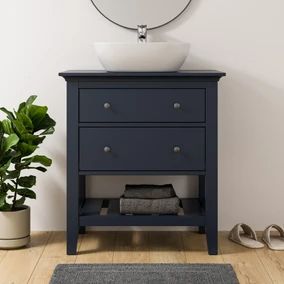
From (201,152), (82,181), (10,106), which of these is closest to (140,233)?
(82,181)

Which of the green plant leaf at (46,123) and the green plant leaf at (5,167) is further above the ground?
the green plant leaf at (46,123)

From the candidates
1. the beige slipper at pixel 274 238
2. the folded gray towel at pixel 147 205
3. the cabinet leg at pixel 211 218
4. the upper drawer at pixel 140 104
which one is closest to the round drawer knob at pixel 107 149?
the upper drawer at pixel 140 104

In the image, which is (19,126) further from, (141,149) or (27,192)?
(141,149)

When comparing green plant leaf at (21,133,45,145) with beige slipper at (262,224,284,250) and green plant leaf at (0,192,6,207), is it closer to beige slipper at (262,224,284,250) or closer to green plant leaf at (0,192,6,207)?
green plant leaf at (0,192,6,207)

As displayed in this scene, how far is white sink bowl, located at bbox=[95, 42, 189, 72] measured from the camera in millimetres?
3080

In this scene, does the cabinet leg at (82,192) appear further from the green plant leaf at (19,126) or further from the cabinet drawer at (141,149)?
the green plant leaf at (19,126)

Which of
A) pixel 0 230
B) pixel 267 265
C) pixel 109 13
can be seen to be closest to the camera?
pixel 267 265

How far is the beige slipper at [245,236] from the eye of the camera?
10.8 feet

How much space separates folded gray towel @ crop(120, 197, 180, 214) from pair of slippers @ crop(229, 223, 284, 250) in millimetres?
376

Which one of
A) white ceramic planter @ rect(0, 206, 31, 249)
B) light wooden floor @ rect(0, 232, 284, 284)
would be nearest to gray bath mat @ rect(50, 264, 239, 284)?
light wooden floor @ rect(0, 232, 284, 284)

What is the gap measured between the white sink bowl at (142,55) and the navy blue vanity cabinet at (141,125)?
5 cm

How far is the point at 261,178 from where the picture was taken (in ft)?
11.7

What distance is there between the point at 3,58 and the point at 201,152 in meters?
1.10

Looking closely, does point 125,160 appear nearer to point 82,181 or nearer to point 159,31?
point 82,181
